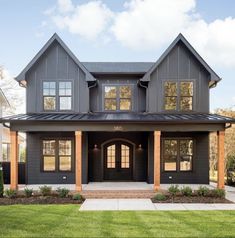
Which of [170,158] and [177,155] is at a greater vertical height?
[177,155]

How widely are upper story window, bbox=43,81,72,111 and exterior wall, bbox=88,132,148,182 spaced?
92.4 inches

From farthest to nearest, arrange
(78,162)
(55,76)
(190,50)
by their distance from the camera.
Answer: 1. (55,76)
2. (190,50)
3. (78,162)

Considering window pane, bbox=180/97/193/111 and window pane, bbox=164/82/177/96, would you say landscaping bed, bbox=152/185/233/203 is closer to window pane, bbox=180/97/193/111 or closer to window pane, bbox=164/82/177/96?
window pane, bbox=180/97/193/111

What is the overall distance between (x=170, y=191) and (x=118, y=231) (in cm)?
588

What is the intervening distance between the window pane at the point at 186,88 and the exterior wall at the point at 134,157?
10.5 feet

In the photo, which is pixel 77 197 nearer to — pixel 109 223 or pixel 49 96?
pixel 109 223

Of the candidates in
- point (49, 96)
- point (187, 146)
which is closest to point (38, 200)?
point (49, 96)

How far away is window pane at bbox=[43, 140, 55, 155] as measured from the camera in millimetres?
16047

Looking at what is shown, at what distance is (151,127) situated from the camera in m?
13.7

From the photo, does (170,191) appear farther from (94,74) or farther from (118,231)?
(94,74)

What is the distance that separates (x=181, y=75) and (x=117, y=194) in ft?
24.1

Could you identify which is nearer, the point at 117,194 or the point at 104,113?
the point at 117,194

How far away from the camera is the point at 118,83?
55.0ft

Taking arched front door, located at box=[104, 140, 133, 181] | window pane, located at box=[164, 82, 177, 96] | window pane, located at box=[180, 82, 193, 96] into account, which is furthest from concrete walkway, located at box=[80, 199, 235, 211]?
window pane, located at box=[180, 82, 193, 96]
